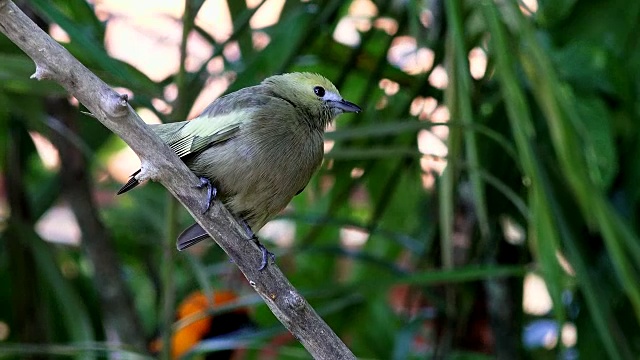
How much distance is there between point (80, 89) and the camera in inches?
31.1

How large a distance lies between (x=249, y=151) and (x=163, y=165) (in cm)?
29

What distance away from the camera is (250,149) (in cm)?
114

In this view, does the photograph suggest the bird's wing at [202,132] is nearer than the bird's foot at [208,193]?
No

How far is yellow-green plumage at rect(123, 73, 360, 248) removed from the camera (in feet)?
3.72

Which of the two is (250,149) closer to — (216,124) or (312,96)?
(216,124)

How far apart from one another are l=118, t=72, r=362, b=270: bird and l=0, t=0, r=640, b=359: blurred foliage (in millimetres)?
80

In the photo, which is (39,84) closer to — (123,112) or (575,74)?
(123,112)

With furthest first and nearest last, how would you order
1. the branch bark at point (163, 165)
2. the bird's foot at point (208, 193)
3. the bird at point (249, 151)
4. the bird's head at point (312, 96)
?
the bird's head at point (312, 96) → the bird at point (249, 151) → the bird's foot at point (208, 193) → the branch bark at point (163, 165)

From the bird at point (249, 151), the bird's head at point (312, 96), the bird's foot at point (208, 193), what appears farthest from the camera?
the bird's head at point (312, 96)

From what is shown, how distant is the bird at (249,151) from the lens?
113 centimetres

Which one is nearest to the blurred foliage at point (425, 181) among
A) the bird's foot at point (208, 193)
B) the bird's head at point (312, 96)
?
the bird's head at point (312, 96)

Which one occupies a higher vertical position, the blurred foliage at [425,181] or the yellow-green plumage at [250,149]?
the yellow-green plumage at [250,149]

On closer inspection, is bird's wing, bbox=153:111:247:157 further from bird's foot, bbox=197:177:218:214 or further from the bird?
bird's foot, bbox=197:177:218:214

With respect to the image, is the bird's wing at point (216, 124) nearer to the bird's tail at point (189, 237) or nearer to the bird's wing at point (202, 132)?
the bird's wing at point (202, 132)
